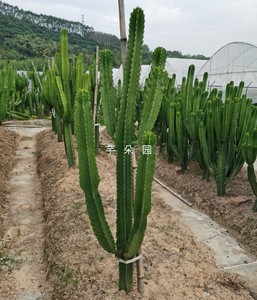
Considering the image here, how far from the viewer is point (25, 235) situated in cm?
396

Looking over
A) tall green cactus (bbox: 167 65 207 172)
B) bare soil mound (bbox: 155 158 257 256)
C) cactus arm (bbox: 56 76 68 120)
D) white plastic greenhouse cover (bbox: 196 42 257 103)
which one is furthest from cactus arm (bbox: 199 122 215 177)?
white plastic greenhouse cover (bbox: 196 42 257 103)

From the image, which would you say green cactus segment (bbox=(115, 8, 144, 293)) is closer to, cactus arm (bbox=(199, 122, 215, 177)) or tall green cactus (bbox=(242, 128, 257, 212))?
tall green cactus (bbox=(242, 128, 257, 212))

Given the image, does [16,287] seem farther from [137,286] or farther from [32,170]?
[32,170]

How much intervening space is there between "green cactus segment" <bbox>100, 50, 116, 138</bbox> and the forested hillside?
8.97 meters

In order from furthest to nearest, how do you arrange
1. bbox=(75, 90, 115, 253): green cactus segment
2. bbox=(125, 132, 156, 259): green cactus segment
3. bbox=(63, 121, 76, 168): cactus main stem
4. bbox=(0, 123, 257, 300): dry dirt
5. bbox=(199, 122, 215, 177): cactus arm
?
bbox=(63, 121, 76, 168): cactus main stem
bbox=(199, 122, 215, 177): cactus arm
bbox=(0, 123, 257, 300): dry dirt
bbox=(75, 90, 115, 253): green cactus segment
bbox=(125, 132, 156, 259): green cactus segment

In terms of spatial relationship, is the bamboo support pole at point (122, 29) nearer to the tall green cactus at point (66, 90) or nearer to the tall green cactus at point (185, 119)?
the tall green cactus at point (66, 90)

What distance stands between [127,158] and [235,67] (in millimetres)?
13277

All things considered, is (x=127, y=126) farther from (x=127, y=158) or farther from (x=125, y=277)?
(x=125, y=277)

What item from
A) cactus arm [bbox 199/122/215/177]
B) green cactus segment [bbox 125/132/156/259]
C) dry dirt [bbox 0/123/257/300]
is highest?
green cactus segment [bbox 125/132/156/259]

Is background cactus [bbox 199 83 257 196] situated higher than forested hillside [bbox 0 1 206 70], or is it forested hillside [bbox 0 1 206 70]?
forested hillside [bbox 0 1 206 70]

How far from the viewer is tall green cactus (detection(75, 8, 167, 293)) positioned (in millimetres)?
Result: 2250

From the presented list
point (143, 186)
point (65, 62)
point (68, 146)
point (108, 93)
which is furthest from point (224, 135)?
point (143, 186)

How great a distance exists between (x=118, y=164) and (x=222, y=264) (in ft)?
5.46

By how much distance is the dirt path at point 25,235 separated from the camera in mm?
3047
